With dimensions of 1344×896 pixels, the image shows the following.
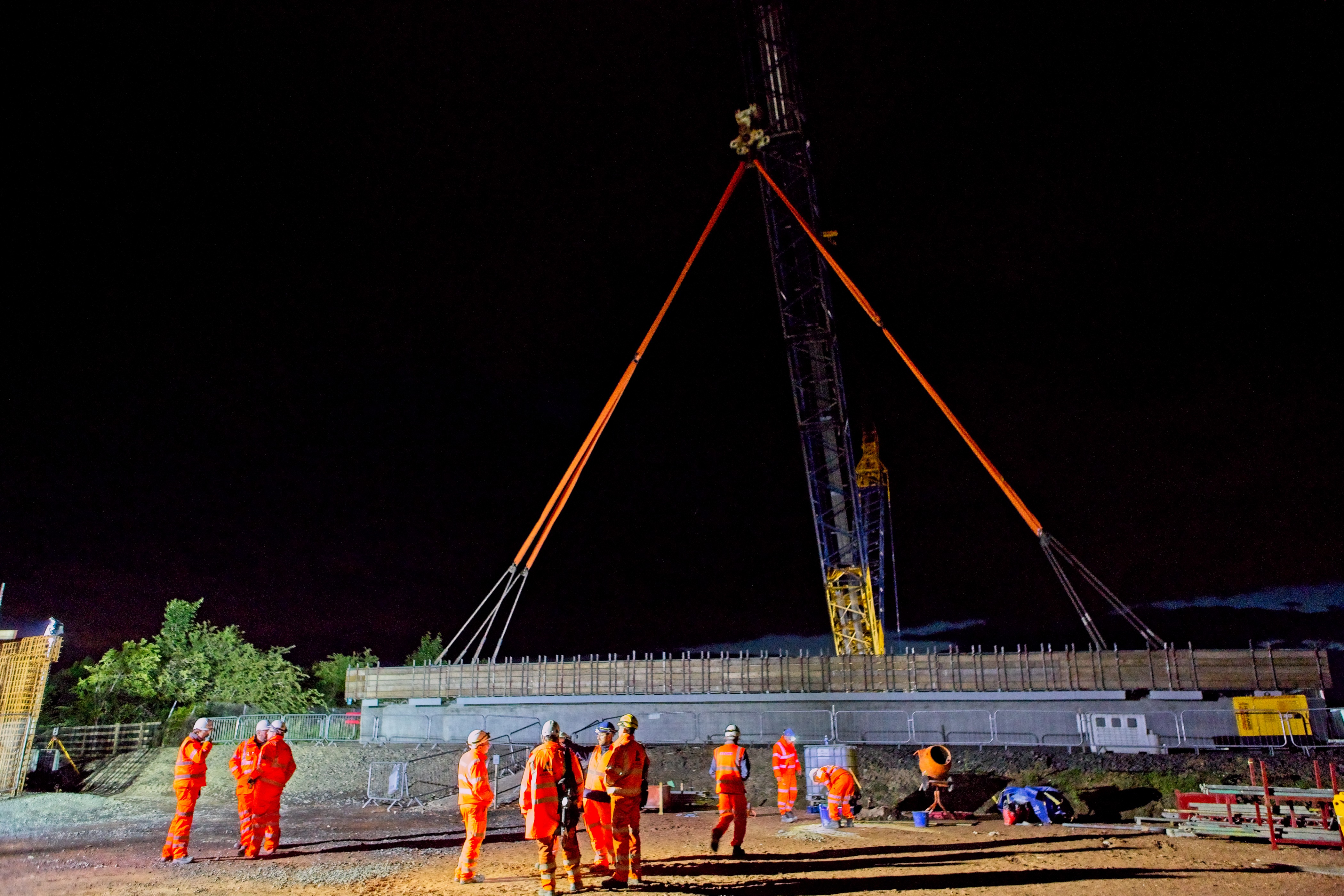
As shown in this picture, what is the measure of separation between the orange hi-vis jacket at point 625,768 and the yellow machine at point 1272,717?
23.2 metres

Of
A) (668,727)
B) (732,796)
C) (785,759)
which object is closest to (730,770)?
(732,796)

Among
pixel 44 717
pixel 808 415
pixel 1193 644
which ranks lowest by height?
pixel 44 717

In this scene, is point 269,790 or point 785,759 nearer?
point 269,790

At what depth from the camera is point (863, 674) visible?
28500 millimetres

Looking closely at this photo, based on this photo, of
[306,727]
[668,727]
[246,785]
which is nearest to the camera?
[246,785]

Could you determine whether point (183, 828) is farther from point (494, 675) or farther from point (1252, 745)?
point (1252, 745)

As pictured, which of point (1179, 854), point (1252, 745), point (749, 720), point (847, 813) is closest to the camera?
point (1179, 854)

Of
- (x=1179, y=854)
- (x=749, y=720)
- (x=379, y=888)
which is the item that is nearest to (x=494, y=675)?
(x=749, y=720)

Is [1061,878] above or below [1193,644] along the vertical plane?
below

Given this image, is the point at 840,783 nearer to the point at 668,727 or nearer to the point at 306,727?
the point at 668,727

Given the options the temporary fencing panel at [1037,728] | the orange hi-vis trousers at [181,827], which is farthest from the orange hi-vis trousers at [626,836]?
the temporary fencing panel at [1037,728]

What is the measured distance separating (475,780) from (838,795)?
668cm

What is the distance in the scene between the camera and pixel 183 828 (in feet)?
37.7

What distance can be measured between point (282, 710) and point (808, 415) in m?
32.5
